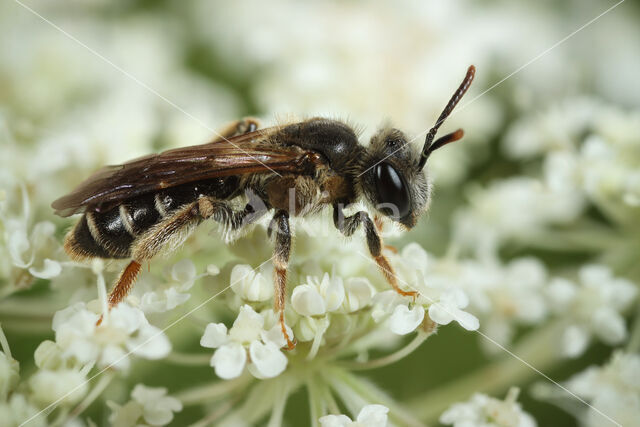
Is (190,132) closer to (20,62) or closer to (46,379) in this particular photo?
(20,62)

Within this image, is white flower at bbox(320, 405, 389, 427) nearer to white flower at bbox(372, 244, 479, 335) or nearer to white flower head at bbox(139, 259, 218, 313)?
white flower at bbox(372, 244, 479, 335)

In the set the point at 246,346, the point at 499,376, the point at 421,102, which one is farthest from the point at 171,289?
the point at 421,102

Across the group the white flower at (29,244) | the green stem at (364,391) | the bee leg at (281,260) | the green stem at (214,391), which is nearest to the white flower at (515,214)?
the green stem at (364,391)

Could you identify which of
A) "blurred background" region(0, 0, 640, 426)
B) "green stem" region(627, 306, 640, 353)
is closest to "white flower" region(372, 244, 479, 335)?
"blurred background" region(0, 0, 640, 426)

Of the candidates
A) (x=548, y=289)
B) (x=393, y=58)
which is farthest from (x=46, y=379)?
(x=393, y=58)

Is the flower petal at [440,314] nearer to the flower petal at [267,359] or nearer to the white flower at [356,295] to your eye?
the white flower at [356,295]

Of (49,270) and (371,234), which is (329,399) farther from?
(49,270)

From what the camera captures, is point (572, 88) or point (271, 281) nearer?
point (271, 281)
